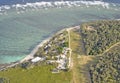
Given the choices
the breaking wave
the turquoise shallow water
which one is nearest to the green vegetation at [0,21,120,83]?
the turquoise shallow water

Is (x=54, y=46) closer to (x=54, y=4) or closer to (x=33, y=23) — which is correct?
(x=33, y=23)

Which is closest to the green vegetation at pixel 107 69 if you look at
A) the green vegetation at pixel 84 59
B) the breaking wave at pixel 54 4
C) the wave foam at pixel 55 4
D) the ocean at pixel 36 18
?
the green vegetation at pixel 84 59

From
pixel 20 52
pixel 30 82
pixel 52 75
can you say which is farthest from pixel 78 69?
pixel 20 52

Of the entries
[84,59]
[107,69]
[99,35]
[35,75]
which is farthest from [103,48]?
[35,75]

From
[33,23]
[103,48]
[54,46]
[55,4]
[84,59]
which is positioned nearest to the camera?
[84,59]

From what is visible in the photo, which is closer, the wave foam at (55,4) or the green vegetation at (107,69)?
the green vegetation at (107,69)

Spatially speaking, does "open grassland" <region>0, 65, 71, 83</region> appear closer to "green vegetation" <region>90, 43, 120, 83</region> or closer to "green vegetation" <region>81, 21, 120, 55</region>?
"green vegetation" <region>90, 43, 120, 83</region>

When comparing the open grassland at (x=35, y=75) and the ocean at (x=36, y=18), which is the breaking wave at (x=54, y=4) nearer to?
the ocean at (x=36, y=18)
